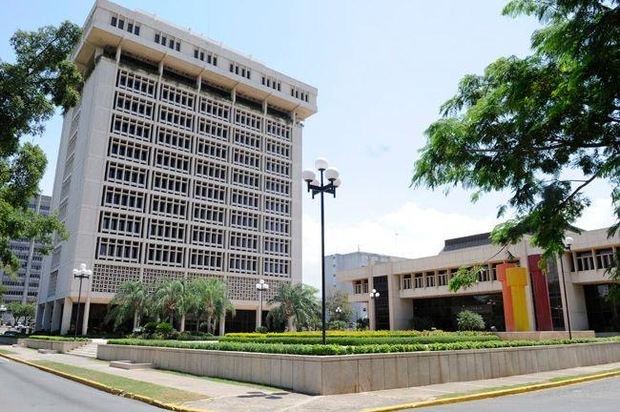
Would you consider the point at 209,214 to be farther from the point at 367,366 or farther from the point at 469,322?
the point at 367,366

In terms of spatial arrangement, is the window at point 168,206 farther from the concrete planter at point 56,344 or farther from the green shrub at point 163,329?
the green shrub at point 163,329

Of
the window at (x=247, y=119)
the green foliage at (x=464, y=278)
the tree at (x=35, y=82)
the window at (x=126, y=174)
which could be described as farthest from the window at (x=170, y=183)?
the green foliage at (x=464, y=278)

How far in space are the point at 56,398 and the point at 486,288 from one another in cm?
4886

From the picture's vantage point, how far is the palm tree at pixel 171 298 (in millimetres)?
45438

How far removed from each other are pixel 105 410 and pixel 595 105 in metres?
11.8

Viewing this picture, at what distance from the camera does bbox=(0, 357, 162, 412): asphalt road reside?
1164 centimetres

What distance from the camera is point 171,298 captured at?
45.8 m

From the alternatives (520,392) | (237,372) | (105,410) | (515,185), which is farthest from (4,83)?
(520,392)

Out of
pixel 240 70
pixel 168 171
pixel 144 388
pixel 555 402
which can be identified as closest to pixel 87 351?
pixel 144 388

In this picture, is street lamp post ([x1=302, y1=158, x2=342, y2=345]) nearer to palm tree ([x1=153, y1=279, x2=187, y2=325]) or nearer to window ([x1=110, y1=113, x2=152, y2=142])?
palm tree ([x1=153, y1=279, x2=187, y2=325])

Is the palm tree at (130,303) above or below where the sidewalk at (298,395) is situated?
above

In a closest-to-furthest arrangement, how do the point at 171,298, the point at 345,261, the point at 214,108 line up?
the point at 171,298 < the point at 214,108 < the point at 345,261

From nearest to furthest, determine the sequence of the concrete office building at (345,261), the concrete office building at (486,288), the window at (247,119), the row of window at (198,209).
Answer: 1. the concrete office building at (486,288)
2. the row of window at (198,209)
3. the window at (247,119)
4. the concrete office building at (345,261)

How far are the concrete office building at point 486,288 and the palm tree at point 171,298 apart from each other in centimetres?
2531
